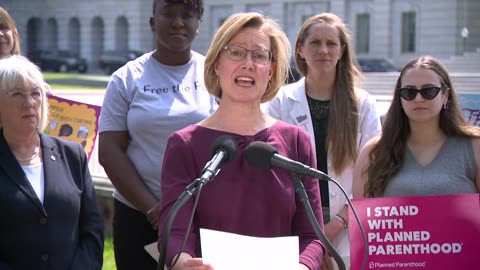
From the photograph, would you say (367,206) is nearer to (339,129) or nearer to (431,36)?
(339,129)

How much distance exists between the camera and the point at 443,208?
12.5ft

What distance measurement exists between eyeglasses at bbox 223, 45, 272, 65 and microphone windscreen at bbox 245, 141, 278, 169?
17.8 inches

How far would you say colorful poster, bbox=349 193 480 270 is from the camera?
149 inches

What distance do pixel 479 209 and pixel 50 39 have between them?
70681 mm

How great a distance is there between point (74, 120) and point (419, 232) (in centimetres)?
475

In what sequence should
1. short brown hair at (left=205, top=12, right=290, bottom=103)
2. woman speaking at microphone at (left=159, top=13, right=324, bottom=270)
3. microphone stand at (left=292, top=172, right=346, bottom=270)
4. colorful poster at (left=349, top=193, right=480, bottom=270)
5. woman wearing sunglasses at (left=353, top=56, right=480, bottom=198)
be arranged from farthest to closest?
woman wearing sunglasses at (left=353, top=56, right=480, bottom=198) → colorful poster at (left=349, top=193, right=480, bottom=270) → short brown hair at (left=205, top=12, right=290, bottom=103) → woman speaking at microphone at (left=159, top=13, right=324, bottom=270) → microphone stand at (left=292, top=172, right=346, bottom=270)

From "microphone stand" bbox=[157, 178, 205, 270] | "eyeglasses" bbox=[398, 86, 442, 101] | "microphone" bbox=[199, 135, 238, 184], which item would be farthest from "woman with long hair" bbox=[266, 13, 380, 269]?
"microphone stand" bbox=[157, 178, 205, 270]

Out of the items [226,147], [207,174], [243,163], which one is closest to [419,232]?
[243,163]

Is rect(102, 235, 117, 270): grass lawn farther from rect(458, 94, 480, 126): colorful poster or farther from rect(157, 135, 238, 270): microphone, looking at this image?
rect(157, 135, 238, 270): microphone

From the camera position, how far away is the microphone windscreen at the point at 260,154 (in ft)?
9.79

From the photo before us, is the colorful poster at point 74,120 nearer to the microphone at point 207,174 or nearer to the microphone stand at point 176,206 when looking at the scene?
the microphone at point 207,174

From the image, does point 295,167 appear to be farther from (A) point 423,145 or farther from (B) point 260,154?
(A) point 423,145

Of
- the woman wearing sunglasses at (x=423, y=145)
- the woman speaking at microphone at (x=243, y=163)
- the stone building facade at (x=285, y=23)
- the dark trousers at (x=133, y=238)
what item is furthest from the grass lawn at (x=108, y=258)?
the stone building facade at (x=285, y=23)

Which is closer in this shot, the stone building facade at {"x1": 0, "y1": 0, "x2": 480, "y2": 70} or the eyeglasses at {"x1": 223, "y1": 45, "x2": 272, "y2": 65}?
the eyeglasses at {"x1": 223, "y1": 45, "x2": 272, "y2": 65}
